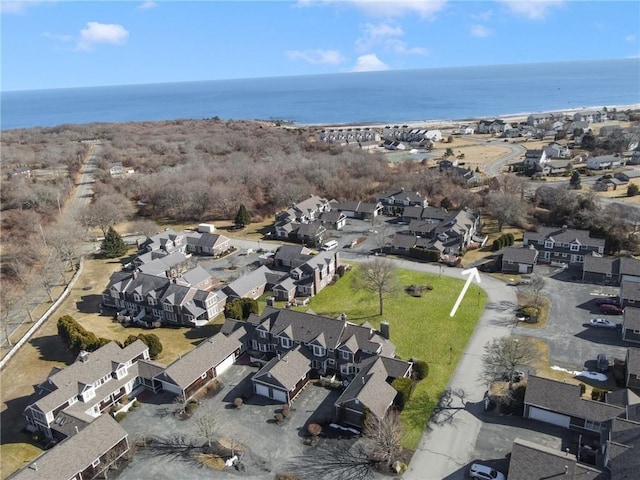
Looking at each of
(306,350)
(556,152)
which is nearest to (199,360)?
(306,350)

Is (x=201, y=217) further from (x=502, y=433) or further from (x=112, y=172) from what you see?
(x=502, y=433)

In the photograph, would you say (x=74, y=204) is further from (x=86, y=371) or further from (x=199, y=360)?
(x=199, y=360)

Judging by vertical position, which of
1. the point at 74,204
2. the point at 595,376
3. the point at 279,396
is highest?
the point at 74,204

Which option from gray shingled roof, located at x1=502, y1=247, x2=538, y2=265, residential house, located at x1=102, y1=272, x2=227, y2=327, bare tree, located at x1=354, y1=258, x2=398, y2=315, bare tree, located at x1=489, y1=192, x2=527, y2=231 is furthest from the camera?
bare tree, located at x1=489, y1=192, x2=527, y2=231

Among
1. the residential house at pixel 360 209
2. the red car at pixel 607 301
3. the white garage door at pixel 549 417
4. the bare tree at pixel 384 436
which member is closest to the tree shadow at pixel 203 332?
the bare tree at pixel 384 436

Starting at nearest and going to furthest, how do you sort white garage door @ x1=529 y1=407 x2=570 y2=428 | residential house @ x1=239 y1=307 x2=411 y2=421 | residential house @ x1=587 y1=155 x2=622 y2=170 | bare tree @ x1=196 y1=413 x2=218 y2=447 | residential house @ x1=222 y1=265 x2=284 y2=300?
bare tree @ x1=196 y1=413 x2=218 y2=447, white garage door @ x1=529 y1=407 x2=570 y2=428, residential house @ x1=239 y1=307 x2=411 y2=421, residential house @ x1=222 y1=265 x2=284 y2=300, residential house @ x1=587 y1=155 x2=622 y2=170

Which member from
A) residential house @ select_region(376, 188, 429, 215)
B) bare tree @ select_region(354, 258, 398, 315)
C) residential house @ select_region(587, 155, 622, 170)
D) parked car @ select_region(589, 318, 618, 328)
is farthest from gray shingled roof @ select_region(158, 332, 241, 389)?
residential house @ select_region(587, 155, 622, 170)

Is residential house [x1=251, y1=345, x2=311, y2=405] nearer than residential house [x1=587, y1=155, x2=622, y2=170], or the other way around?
residential house [x1=251, y1=345, x2=311, y2=405]

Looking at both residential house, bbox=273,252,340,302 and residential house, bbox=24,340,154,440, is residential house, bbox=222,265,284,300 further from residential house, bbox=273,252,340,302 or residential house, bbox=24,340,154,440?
residential house, bbox=24,340,154,440

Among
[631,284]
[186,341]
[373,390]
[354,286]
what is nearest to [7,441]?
[186,341]
